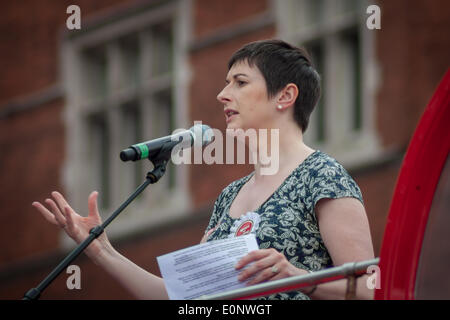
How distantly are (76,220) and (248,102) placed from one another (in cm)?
66

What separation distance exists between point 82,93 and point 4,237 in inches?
75.2

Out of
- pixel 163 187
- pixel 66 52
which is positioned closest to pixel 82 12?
pixel 66 52

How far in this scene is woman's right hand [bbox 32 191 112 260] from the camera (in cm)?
362

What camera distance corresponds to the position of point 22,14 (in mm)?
13516

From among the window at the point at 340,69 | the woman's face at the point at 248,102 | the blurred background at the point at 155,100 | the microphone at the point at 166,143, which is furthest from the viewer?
the window at the point at 340,69

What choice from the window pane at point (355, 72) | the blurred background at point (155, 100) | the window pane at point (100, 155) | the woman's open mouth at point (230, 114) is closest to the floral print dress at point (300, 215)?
the woman's open mouth at point (230, 114)

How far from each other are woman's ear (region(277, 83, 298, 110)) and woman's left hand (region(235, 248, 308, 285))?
26.3 inches

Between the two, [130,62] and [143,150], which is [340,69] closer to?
[130,62]

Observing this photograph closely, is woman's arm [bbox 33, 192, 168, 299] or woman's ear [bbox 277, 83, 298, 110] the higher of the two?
woman's ear [bbox 277, 83, 298, 110]

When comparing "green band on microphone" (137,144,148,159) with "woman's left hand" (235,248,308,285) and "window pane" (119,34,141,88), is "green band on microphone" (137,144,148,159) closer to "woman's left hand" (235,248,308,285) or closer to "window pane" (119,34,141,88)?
"woman's left hand" (235,248,308,285)

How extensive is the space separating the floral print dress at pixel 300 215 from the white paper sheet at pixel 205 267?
0.53 ft

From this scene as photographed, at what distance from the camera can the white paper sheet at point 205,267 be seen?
322 cm

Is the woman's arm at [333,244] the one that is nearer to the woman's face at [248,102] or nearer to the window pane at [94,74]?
the woman's face at [248,102]

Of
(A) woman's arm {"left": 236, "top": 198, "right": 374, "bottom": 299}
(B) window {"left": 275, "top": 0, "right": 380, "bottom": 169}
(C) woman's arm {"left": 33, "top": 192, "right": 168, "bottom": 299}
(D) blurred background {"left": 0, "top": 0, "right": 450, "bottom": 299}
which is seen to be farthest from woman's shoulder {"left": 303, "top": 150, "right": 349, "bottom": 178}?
(B) window {"left": 275, "top": 0, "right": 380, "bottom": 169}
